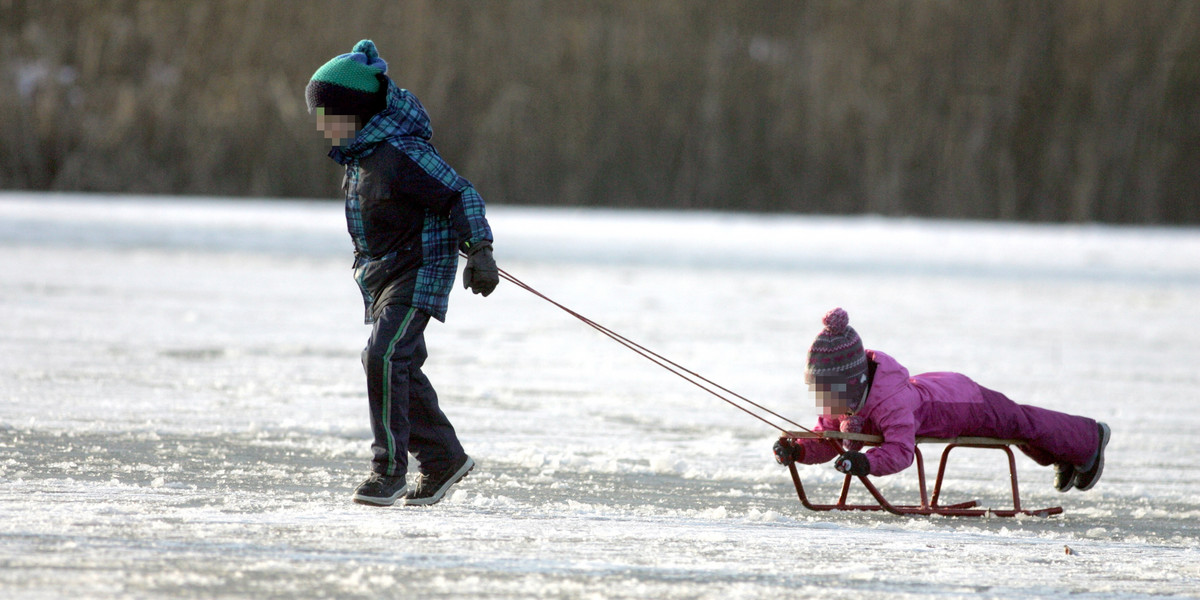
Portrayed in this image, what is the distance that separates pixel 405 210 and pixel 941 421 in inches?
66.0

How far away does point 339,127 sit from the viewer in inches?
134

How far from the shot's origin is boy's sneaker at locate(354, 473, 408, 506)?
342 centimetres

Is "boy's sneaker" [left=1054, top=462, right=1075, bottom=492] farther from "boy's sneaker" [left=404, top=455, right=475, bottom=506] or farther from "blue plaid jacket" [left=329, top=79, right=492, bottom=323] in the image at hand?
"blue plaid jacket" [left=329, top=79, right=492, bottom=323]

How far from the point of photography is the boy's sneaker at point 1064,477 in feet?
12.7

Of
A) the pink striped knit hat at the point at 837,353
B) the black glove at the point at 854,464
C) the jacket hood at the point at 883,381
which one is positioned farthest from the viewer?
the jacket hood at the point at 883,381

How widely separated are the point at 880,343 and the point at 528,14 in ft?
88.9

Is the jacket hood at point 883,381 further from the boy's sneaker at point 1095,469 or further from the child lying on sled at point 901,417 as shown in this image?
the boy's sneaker at point 1095,469

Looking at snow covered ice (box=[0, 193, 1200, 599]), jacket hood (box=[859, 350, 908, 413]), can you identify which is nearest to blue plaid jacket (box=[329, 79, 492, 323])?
snow covered ice (box=[0, 193, 1200, 599])

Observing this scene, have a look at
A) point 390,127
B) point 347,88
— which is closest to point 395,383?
point 390,127

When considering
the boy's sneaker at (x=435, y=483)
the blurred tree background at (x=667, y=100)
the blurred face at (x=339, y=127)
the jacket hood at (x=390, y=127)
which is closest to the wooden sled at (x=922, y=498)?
the boy's sneaker at (x=435, y=483)

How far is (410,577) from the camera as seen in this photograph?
2.69m

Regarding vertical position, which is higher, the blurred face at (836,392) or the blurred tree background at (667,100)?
the blurred tree background at (667,100)

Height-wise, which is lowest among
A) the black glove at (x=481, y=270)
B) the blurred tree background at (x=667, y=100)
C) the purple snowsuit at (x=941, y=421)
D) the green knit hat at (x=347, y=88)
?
the purple snowsuit at (x=941, y=421)

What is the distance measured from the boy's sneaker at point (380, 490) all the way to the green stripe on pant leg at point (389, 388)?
0.03 meters
